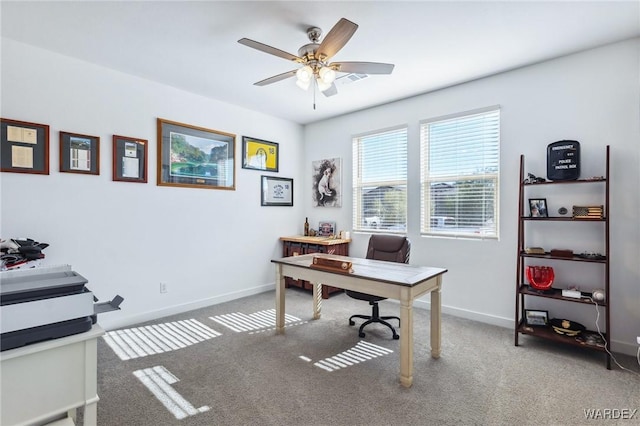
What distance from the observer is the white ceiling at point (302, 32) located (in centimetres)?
226

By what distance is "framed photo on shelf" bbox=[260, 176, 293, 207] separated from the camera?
4770mm

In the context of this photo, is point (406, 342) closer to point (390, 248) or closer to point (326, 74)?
point (390, 248)

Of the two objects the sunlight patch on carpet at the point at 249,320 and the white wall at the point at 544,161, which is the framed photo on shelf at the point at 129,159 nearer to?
the sunlight patch on carpet at the point at 249,320

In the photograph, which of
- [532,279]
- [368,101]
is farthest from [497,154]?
[368,101]

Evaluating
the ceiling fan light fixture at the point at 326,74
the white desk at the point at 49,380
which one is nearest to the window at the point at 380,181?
the ceiling fan light fixture at the point at 326,74

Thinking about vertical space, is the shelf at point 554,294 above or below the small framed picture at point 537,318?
above

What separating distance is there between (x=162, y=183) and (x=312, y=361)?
8.50ft

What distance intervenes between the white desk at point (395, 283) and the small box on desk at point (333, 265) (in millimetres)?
36

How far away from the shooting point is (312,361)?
2.59 m

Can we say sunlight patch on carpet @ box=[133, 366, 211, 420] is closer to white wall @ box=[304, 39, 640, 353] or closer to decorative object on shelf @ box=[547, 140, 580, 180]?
white wall @ box=[304, 39, 640, 353]

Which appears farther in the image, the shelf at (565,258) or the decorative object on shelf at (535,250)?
the decorative object on shelf at (535,250)

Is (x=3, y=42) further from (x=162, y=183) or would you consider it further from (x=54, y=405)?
(x=54, y=405)

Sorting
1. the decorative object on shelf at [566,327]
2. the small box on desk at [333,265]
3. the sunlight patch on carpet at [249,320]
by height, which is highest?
the small box on desk at [333,265]

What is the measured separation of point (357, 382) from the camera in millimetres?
2283
